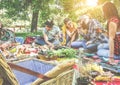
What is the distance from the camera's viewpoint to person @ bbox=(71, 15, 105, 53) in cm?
656

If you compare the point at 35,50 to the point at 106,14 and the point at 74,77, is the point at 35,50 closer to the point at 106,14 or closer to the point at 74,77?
the point at 106,14

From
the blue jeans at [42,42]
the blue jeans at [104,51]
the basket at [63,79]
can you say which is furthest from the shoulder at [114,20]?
the basket at [63,79]

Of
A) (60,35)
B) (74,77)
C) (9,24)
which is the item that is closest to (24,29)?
(9,24)

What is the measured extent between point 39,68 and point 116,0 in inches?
136

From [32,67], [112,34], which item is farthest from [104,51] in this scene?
[32,67]

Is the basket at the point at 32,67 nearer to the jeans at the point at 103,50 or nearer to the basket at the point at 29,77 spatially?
the basket at the point at 29,77

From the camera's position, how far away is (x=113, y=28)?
5.55m

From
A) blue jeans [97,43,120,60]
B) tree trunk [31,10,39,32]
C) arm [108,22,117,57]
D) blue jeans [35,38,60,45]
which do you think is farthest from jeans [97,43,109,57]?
tree trunk [31,10,39,32]

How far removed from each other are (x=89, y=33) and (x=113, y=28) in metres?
1.25

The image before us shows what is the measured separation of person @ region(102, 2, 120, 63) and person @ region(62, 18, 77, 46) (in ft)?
5.32

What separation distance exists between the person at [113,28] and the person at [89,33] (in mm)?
634

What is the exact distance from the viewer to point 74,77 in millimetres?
2561

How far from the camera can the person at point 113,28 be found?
5.57 meters

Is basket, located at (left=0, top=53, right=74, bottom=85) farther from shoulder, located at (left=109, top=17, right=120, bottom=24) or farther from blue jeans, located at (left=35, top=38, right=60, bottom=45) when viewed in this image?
blue jeans, located at (left=35, top=38, right=60, bottom=45)
